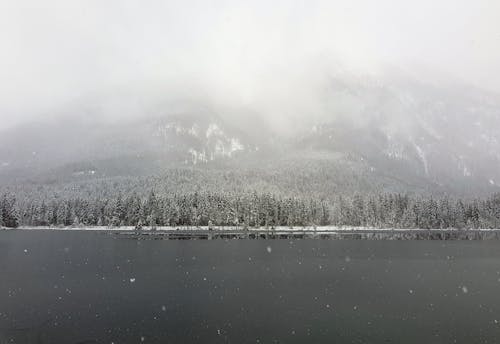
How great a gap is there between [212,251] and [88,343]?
79.7 metres

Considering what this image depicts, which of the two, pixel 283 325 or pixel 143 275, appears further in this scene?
pixel 143 275

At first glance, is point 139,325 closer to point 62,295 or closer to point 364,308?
point 62,295

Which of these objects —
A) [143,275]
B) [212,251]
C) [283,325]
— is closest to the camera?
[283,325]

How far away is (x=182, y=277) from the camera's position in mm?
76625

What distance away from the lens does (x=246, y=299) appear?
59562 millimetres

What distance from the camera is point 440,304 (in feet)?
191

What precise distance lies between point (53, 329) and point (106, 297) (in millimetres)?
15702

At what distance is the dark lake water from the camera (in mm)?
44031

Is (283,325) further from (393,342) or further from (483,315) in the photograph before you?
(483,315)

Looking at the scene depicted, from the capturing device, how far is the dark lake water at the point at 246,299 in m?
44.0

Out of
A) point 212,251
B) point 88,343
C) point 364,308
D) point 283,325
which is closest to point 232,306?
point 283,325

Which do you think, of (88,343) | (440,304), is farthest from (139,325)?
(440,304)

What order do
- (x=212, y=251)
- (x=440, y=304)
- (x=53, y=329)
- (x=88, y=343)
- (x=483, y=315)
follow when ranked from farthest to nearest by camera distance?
(x=212, y=251) < (x=440, y=304) < (x=483, y=315) < (x=53, y=329) < (x=88, y=343)

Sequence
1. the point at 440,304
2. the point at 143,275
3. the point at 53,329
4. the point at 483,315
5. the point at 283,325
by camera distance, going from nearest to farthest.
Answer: the point at 53,329 → the point at 283,325 → the point at 483,315 → the point at 440,304 → the point at 143,275
